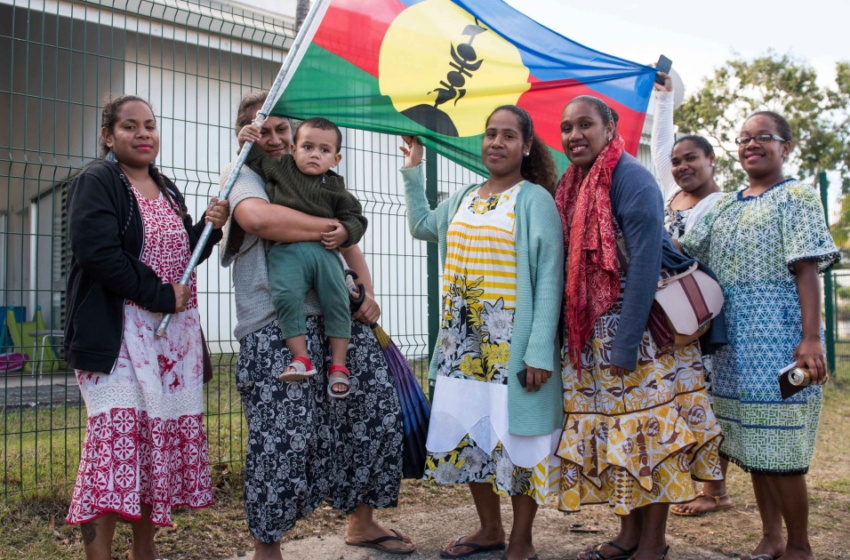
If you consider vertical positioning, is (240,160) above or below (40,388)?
above

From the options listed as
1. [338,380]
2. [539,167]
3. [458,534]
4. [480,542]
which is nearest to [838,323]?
[458,534]

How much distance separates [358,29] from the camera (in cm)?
399

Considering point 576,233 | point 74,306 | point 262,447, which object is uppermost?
point 576,233

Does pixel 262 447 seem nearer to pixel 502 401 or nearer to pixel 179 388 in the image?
pixel 179 388

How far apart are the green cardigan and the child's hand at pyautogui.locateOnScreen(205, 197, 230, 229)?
4.42 feet

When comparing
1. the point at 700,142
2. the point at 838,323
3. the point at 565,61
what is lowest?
the point at 838,323

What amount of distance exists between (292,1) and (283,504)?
9683mm

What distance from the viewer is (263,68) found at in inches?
217

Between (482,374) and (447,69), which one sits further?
(447,69)

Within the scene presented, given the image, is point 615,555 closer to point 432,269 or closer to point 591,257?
point 591,257

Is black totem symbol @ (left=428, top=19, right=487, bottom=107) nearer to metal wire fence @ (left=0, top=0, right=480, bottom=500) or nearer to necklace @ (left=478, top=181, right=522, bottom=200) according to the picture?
necklace @ (left=478, top=181, right=522, bottom=200)

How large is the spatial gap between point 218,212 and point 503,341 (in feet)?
4.73

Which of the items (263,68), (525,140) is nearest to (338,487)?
(525,140)

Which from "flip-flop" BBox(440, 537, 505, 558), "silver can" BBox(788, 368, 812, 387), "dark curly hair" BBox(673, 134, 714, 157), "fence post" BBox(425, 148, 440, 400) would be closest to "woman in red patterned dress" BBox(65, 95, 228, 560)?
"flip-flop" BBox(440, 537, 505, 558)
